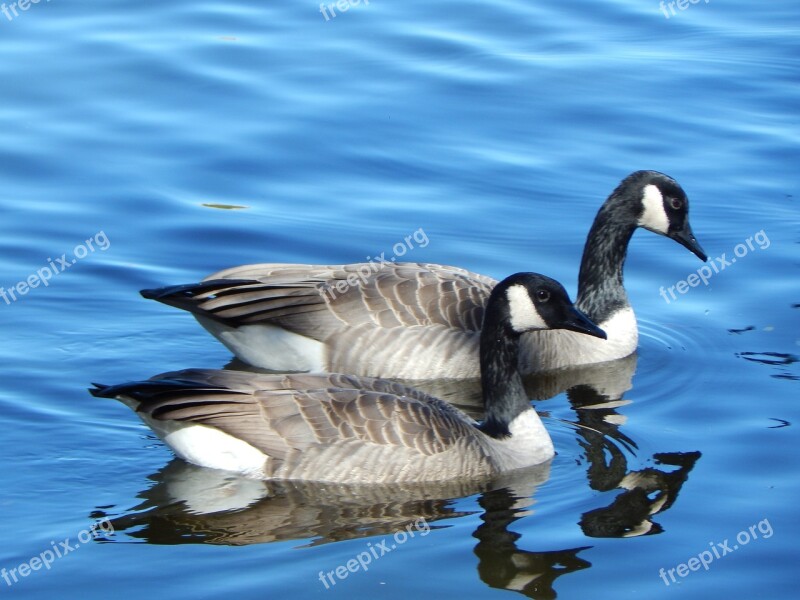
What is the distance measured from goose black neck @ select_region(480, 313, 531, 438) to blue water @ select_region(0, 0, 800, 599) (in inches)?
20.1

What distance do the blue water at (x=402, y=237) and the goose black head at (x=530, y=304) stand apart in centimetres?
88

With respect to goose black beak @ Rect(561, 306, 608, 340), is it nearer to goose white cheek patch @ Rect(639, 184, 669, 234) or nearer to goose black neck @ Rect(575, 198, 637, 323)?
goose black neck @ Rect(575, 198, 637, 323)

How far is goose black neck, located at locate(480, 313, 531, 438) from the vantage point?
9.93 m

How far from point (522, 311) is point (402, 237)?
3537 millimetres

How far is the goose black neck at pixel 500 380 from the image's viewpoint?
9930 millimetres

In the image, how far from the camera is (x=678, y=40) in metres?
18.2

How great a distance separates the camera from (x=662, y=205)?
12.2 metres

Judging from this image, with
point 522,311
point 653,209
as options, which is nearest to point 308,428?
point 522,311

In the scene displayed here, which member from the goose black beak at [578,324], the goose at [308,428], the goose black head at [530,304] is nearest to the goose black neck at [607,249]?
the goose black beak at [578,324]

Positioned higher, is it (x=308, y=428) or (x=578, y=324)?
(x=578, y=324)

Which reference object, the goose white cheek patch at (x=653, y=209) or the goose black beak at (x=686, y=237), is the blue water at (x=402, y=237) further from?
the goose white cheek patch at (x=653, y=209)

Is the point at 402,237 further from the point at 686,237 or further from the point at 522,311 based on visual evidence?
the point at 522,311

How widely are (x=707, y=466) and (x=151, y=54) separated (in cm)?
969

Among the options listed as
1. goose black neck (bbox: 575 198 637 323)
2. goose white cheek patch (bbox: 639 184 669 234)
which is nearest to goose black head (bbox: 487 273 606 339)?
goose black neck (bbox: 575 198 637 323)
